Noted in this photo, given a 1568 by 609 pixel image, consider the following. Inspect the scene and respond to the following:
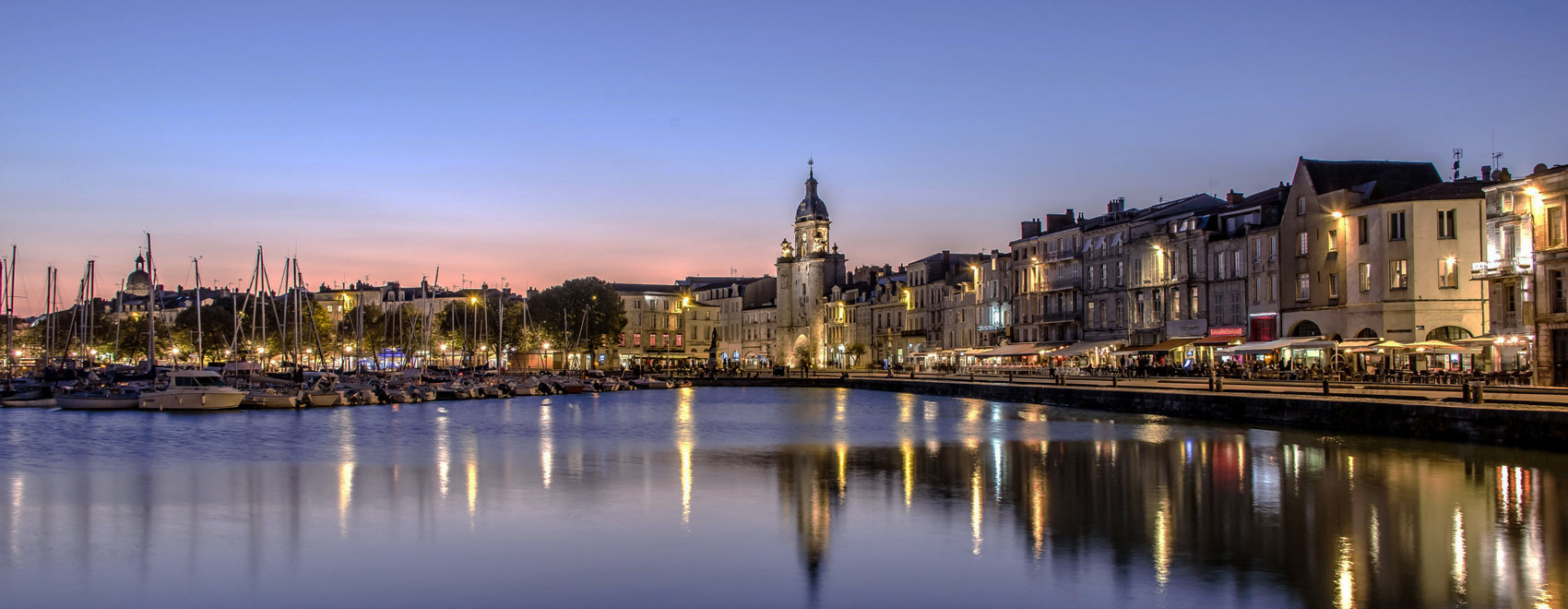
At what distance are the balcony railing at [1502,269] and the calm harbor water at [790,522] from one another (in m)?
12.0

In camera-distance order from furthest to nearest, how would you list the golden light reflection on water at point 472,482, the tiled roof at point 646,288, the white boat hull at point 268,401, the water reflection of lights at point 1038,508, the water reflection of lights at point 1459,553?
the tiled roof at point 646,288 < the white boat hull at point 268,401 < the golden light reflection on water at point 472,482 < the water reflection of lights at point 1038,508 < the water reflection of lights at point 1459,553

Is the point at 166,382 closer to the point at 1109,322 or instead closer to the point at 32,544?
the point at 32,544

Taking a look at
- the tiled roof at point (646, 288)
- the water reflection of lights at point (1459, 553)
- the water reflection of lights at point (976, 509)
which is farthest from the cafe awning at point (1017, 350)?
the tiled roof at point (646, 288)

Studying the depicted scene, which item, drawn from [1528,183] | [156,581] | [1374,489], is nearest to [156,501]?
[156,581]

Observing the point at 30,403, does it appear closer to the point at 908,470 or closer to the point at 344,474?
the point at 344,474

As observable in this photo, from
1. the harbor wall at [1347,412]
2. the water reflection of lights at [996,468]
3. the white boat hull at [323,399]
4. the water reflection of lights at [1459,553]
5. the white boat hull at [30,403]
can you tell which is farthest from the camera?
the white boat hull at [30,403]

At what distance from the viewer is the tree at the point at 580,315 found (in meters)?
121

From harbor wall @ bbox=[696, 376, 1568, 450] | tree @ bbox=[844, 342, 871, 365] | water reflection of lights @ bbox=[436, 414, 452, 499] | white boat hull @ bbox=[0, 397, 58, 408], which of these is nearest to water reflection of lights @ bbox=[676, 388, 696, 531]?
water reflection of lights @ bbox=[436, 414, 452, 499]

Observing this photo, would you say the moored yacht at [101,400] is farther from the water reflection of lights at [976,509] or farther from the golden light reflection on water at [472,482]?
the water reflection of lights at [976,509]

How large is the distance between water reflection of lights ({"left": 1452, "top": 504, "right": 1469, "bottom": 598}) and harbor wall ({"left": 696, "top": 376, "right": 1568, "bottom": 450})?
10.5 meters

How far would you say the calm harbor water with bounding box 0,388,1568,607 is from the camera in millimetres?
16422

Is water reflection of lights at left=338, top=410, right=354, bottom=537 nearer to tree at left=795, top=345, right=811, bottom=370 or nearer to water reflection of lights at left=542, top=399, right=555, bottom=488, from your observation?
water reflection of lights at left=542, top=399, right=555, bottom=488

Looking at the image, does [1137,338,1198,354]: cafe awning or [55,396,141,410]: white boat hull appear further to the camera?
[1137,338,1198,354]: cafe awning

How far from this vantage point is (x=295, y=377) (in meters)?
72.5
